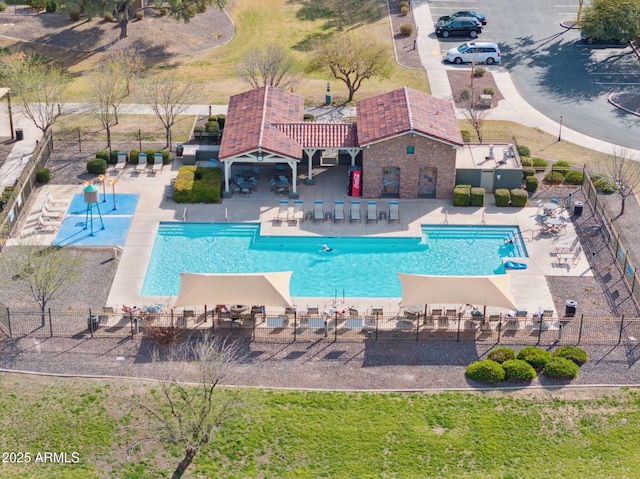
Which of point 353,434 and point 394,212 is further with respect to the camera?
point 394,212

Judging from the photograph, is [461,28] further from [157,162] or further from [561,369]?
[561,369]

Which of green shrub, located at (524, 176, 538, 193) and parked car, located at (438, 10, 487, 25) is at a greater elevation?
parked car, located at (438, 10, 487, 25)

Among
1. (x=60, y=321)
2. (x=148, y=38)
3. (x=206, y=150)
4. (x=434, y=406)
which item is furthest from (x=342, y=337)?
(x=148, y=38)

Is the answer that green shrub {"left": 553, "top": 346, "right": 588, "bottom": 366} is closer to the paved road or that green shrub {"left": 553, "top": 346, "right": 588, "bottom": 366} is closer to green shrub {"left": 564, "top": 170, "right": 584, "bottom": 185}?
green shrub {"left": 564, "top": 170, "right": 584, "bottom": 185}

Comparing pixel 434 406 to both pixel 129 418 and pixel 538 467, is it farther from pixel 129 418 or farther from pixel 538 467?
pixel 129 418

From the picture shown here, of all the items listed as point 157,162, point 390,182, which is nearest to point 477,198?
point 390,182

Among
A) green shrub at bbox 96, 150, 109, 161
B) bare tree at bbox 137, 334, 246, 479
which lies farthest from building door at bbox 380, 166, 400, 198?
bare tree at bbox 137, 334, 246, 479

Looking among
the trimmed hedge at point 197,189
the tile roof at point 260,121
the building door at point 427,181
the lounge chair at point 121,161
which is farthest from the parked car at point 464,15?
the lounge chair at point 121,161
